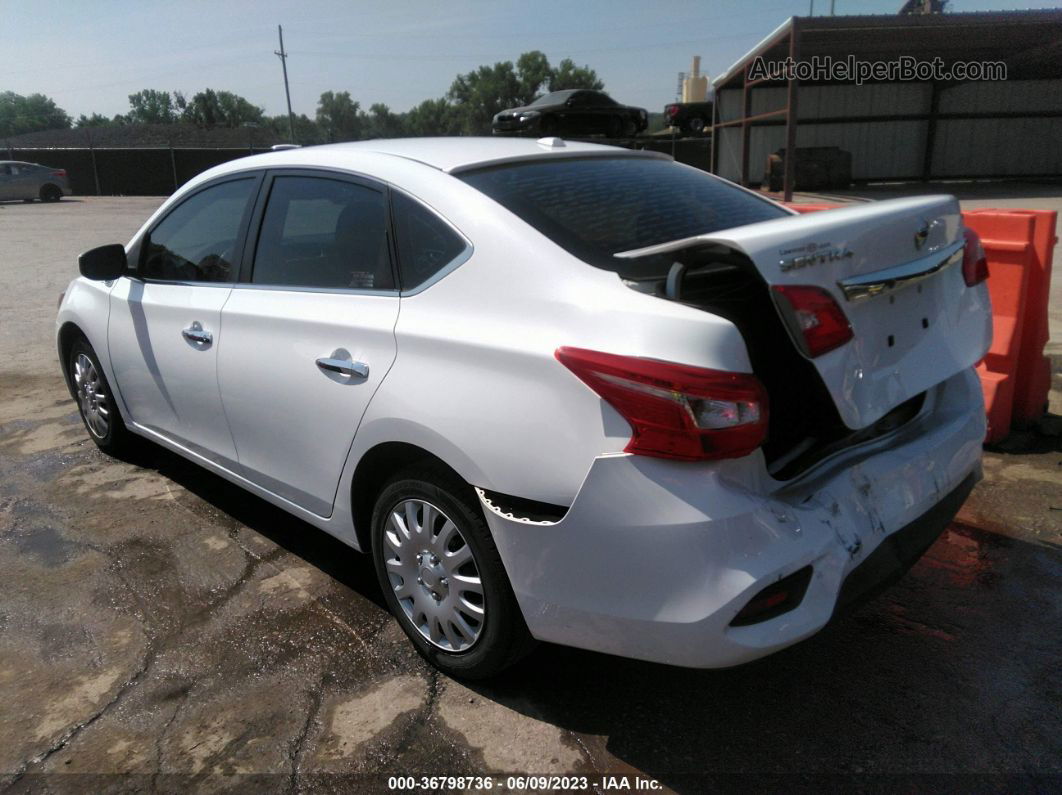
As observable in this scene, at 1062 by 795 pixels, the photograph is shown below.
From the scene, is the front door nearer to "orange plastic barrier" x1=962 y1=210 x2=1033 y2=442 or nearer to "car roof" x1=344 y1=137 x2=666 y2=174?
"car roof" x1=344 y1=137 x2=666 y2=174

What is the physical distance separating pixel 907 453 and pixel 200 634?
8.25 feet

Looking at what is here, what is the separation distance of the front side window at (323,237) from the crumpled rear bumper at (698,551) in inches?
42.3

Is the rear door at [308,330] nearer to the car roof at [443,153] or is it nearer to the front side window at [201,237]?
the car roof at [443,153]

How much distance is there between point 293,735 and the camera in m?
2.43

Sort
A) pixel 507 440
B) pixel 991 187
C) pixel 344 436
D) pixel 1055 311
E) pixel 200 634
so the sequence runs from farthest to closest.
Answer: pixel 991 187 < pixel 1055 311 < pixel 200 634 < pixel 344 436 < pixel 507 440

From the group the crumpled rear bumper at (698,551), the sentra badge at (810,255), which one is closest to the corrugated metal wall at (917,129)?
the sentra badge at (810,255)

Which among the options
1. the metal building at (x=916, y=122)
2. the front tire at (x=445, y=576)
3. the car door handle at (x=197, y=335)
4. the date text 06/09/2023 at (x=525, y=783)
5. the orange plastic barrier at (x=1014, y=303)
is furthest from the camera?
the metal building at (x=916, y=122)

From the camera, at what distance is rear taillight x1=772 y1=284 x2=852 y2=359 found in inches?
76.5

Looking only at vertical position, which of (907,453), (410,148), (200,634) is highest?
(410,148)

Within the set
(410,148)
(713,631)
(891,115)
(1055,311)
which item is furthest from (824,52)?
(713,631)

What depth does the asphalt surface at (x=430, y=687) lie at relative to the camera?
2271mm

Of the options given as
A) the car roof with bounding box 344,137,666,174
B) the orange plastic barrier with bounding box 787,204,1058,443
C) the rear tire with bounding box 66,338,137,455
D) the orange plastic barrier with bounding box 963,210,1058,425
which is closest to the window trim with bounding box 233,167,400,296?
the car roof with bounding box 344,137,666,174

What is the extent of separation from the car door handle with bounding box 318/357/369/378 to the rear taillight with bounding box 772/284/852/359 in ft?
4.28

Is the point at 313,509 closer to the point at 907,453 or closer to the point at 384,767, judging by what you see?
the point at 384,767
